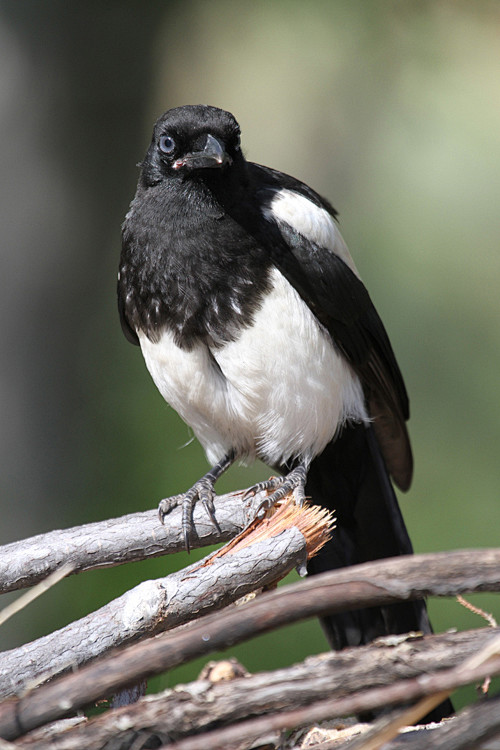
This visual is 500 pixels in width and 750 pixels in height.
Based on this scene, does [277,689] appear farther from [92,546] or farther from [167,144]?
[167,144]

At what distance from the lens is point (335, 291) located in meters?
2.41

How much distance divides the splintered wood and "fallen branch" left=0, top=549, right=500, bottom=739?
0.52m

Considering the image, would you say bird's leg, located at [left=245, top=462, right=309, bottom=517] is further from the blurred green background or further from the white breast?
the blurred green background

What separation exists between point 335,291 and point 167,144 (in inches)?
24.3

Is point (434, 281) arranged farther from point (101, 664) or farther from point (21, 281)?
point (101, 664)

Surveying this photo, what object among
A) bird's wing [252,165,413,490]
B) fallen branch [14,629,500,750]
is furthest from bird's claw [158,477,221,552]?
fallen branch [14,629,500,750]

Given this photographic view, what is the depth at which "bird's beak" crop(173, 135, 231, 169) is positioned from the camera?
7.03 feet

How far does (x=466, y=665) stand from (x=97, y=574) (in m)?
3.52

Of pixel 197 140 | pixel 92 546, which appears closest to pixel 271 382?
pixel 197 140

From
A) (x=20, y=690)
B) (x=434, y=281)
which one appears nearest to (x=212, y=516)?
(x=20, y=690)

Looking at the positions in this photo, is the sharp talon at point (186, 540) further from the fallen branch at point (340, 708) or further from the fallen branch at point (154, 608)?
the fallen branch at point (340, 708)

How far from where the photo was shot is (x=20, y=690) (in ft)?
4.22

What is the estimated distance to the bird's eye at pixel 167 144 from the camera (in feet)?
7.40

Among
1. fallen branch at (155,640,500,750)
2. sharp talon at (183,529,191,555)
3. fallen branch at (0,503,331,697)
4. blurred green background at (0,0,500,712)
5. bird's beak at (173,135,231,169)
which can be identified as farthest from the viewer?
blurred green background at (0,0,500,712)
